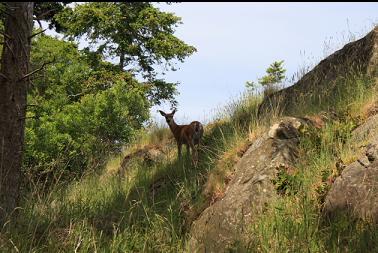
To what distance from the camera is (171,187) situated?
918 cm

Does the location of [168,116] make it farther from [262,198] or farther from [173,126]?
[262,198]

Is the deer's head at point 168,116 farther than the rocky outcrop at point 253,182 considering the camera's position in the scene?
Yes

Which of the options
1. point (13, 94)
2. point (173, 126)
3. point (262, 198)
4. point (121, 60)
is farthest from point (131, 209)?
point (121, 60)

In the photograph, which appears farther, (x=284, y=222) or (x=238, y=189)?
(x=238, y=189)

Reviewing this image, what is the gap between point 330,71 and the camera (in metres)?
10.7

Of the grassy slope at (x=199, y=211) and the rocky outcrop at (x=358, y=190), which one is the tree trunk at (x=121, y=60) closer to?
the grassy slope at (x=199, y=211)

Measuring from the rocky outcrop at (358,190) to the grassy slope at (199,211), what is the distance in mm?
184

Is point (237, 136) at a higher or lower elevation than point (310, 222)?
higher

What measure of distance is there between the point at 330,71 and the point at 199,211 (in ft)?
18.4

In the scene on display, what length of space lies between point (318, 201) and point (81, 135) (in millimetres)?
11989

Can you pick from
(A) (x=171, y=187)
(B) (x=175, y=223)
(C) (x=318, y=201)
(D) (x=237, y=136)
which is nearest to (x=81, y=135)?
(A) (x=171, y=187)

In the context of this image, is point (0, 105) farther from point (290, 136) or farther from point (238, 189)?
point (290, 136)

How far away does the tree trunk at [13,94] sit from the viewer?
6051 mm

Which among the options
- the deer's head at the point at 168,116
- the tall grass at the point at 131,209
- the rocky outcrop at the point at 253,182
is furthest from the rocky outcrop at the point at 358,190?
the deer's head at the point at 168,116
